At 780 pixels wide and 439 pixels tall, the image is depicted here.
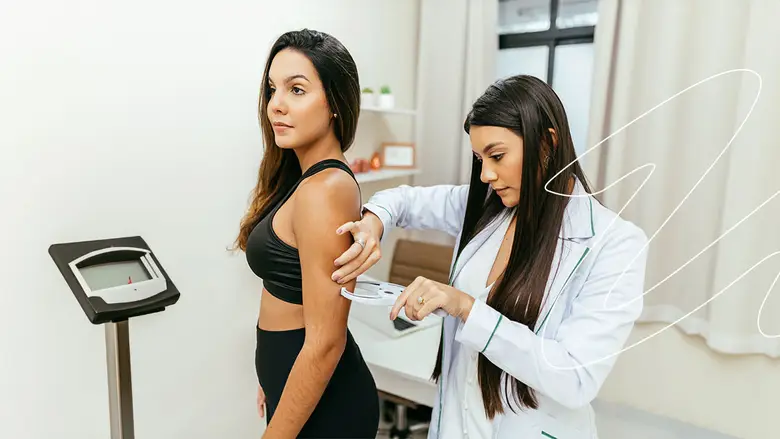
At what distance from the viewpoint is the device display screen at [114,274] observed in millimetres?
1200

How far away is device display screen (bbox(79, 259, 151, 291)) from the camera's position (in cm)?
120

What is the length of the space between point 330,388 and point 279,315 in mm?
201

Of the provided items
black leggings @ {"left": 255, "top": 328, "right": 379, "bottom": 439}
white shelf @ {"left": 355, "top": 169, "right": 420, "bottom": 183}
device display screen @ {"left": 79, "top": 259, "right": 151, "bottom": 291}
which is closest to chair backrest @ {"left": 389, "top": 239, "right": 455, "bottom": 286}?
white shelf @ {"left": 355, "top": 169, "right": 420, "bottom": 183}

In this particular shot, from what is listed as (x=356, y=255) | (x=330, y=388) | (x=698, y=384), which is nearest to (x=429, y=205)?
(x=356, y=255)

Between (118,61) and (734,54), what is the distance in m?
2.19

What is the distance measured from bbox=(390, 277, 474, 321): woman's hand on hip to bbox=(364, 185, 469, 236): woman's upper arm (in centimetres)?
44

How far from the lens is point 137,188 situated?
5.41 feet

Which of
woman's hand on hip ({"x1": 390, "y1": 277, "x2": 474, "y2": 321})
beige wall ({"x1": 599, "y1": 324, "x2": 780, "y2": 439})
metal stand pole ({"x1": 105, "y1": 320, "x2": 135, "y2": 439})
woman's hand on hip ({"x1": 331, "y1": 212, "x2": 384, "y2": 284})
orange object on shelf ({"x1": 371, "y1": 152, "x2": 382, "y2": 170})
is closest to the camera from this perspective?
woman's hand on hip ({"x1": 390, "y1": 277, "x2": 474, "y2": 321})

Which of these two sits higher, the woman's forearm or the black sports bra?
the black sports bra

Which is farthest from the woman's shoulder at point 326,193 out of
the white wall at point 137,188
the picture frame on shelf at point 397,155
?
the picture frame on shelf at point 397,155

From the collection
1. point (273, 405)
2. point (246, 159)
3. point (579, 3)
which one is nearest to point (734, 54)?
point (579, 3)

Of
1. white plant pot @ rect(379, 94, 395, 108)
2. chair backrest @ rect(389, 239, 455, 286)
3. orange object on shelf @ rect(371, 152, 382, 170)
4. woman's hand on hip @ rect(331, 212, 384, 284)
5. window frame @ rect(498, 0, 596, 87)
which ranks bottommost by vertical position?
chair backrest @ rect(389, 239, 455, 286)

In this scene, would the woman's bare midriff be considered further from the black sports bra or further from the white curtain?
the white curtain

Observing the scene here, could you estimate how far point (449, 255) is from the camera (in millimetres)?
2730
